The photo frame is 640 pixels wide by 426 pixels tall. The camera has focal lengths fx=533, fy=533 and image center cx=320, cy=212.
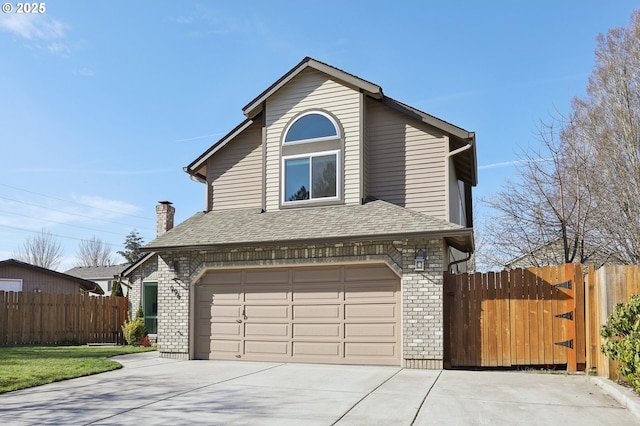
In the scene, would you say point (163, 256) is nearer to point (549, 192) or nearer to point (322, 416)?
point (322, 416)

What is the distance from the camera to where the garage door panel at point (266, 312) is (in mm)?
12625

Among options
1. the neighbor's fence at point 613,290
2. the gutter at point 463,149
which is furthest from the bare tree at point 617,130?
the neighbor's fence at point 613,290

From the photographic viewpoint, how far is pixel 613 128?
19.9 metres

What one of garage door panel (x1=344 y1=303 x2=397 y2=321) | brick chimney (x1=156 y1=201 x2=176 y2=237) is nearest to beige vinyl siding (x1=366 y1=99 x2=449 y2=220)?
garage door panel (x1=344 y1=303 x2=397 y2=321)

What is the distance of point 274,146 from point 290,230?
2810mm

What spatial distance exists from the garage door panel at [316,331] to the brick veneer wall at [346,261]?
1449 millimetres

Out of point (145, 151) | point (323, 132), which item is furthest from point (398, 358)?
point (145, 151)

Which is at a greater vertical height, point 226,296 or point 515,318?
point 226,296

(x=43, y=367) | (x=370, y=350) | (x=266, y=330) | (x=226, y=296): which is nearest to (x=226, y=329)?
(x=226, y=296)

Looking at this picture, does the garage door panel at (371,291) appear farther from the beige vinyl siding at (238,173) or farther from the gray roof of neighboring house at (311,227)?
the beige vinyl siding at (238,173)

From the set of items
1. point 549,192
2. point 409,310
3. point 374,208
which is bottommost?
point 409,310

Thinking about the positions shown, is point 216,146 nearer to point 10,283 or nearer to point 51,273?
point 51,273

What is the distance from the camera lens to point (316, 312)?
12.3 metres

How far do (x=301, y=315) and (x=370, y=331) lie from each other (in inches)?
66.6
